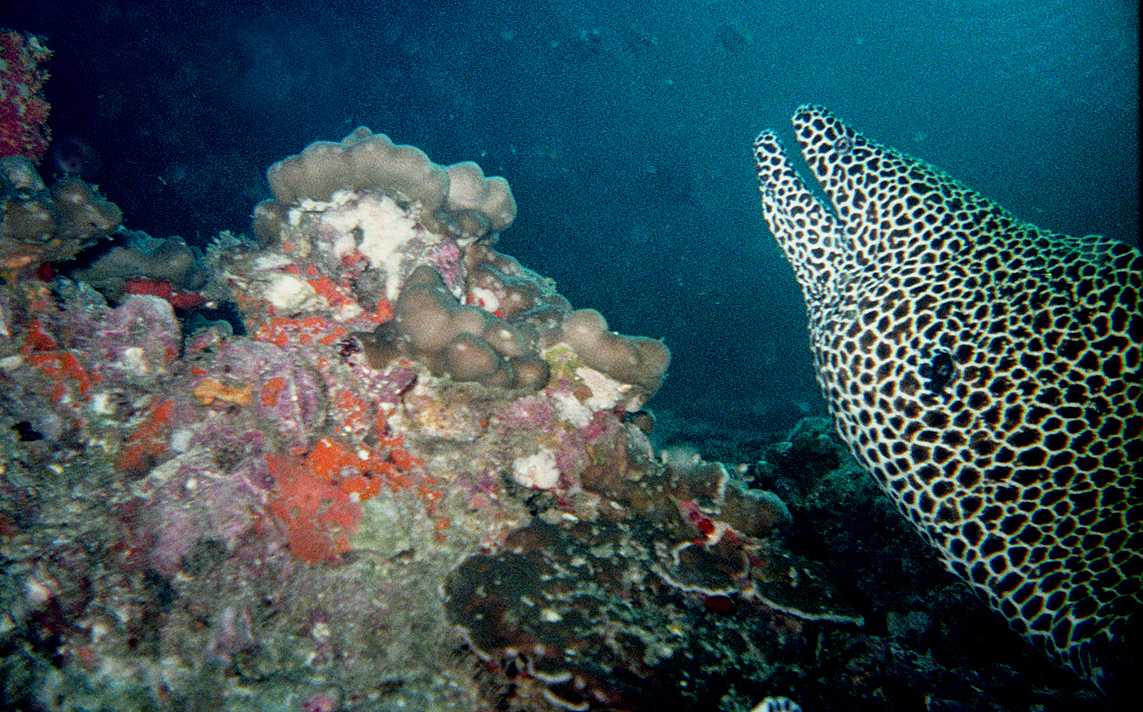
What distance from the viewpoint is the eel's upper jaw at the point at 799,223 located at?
4.29m

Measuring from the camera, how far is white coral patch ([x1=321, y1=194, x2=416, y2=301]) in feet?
14.0

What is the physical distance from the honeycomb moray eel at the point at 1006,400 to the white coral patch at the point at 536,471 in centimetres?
233

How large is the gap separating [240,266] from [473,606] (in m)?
3.48

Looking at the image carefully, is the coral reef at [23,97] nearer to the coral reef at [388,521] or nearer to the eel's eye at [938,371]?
the coral reef at [388,521]

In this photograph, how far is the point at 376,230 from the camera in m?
4.32

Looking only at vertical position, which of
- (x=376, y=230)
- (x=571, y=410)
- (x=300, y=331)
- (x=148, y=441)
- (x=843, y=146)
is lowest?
(x=148, y=441)

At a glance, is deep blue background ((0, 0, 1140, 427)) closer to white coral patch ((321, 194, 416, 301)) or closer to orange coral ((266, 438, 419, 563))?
white coral patch ((321, 194, 416, 301))

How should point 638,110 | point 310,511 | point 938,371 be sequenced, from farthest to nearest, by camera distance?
1. point 638,110
2. point 938,371
3. point 310,511

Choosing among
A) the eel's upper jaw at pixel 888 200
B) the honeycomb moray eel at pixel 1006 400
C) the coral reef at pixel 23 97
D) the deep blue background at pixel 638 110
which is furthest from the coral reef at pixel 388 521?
the deep blue background at pixel 638 110

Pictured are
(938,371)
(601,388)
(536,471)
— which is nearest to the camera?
(938,371)

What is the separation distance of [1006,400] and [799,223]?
207 centimetres

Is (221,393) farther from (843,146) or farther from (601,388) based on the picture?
(843,146)

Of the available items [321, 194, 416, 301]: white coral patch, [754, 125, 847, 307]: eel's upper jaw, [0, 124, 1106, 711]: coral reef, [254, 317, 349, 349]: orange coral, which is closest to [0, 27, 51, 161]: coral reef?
[0, 124, 1106, 711]: coral reef

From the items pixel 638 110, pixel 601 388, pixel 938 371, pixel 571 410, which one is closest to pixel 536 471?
pixel 571 410
